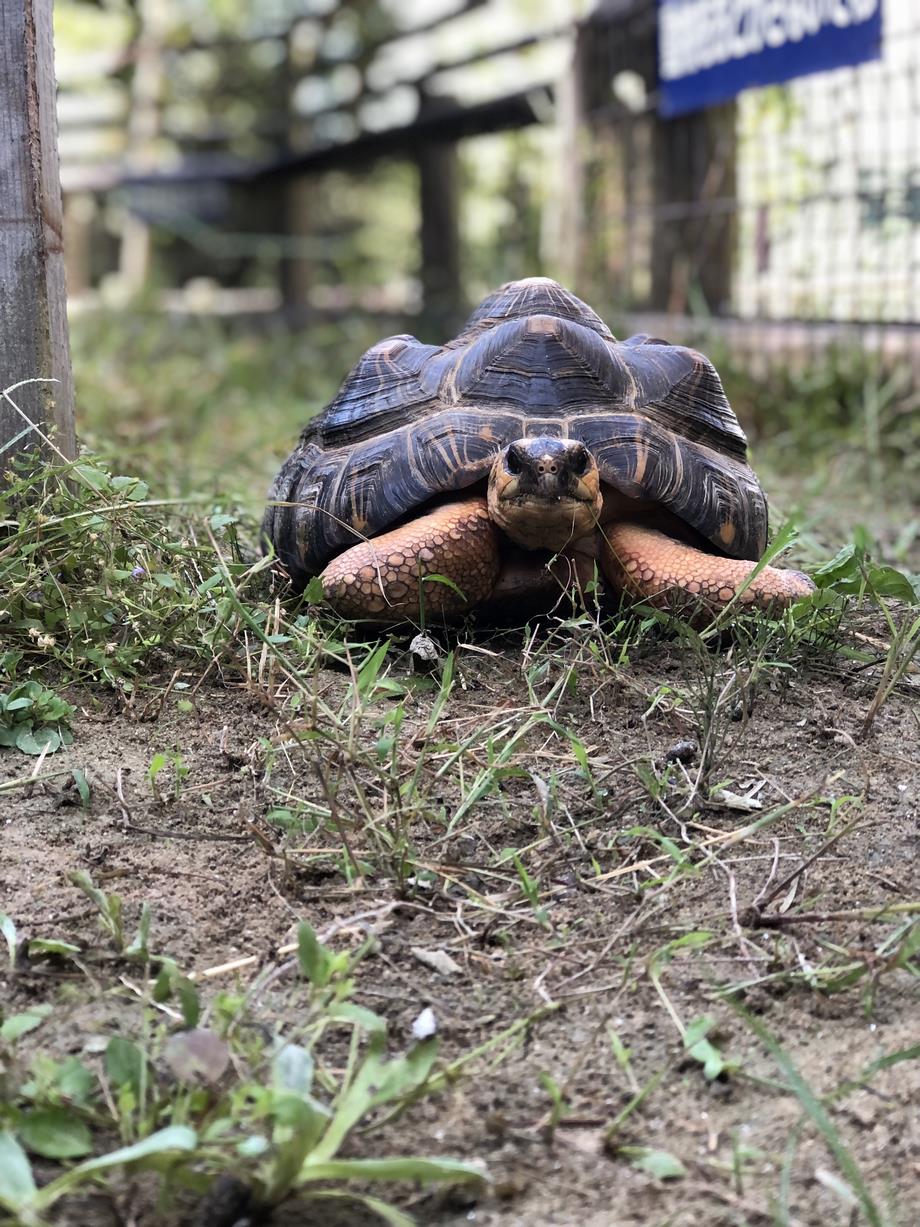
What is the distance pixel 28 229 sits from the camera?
7.46 ft

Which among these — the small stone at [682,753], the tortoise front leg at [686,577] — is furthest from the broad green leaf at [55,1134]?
the tortoise front leg at [686,577]

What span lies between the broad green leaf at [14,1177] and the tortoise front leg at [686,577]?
4.63 ft

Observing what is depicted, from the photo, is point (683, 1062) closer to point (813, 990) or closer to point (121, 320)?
point (813, 990)

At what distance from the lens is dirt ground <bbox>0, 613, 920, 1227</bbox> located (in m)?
1.14

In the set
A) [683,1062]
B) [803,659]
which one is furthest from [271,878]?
[803,659]

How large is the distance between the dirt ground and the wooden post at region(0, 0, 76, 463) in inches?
24.6

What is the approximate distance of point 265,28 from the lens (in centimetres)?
1284

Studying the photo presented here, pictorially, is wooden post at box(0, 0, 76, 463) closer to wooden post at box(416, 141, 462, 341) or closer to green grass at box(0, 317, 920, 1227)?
green grass at box(0, 317, 920, 1227)

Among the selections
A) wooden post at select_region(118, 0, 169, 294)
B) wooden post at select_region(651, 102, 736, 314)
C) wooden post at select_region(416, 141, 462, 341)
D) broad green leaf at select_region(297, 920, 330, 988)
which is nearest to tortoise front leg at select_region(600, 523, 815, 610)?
broad green leaf at select_region(297, 920, 330, 988)

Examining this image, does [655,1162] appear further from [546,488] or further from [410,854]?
[546,488]

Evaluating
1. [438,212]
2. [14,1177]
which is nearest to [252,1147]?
[14,1177]

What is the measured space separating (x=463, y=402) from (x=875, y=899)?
117 cm

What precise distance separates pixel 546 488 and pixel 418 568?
0.83 feet

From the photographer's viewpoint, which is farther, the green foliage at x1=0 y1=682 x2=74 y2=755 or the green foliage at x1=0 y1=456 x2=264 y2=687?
the green foliage at x1=0 y1=456 x2=264 y2=687
